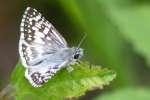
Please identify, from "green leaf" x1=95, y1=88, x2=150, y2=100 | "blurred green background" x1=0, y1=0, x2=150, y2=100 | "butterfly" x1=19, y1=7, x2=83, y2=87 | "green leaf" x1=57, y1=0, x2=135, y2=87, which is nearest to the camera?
"butterfly" x1=19, y1=7, x2=83, y2=87

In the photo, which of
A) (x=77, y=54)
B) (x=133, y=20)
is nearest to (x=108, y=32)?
(x=133, y=20)

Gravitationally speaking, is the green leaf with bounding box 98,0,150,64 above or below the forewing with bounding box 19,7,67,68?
above

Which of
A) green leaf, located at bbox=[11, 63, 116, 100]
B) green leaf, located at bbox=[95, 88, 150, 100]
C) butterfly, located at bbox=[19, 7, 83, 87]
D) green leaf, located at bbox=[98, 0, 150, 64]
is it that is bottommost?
green leaf, located at bbox=[95, 88, 150, 100]

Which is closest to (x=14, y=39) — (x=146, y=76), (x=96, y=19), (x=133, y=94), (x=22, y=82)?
(x=96, y=19)

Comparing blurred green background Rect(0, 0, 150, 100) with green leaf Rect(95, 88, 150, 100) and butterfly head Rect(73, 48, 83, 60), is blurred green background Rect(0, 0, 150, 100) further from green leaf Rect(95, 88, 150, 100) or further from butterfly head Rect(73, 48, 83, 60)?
butterfly head Rect(73, 48, 83, 60)

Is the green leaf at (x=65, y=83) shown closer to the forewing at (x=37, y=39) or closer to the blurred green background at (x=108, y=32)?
the forewing at (x=37, y=39)

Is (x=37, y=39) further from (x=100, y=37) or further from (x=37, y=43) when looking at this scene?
(x=100, y=37)

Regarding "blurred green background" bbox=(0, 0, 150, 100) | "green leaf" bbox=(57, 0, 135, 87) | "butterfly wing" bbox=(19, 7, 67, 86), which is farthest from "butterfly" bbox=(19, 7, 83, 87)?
"green leaf" bbox=(57, 0, 135, 87)
